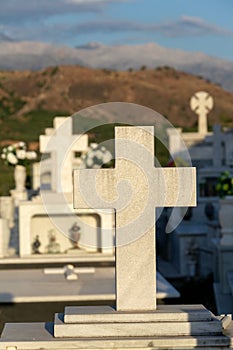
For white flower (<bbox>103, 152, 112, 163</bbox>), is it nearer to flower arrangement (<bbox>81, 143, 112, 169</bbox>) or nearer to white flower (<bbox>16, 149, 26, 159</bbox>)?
flower arrangement (<bbox>81, 143, 112, 169</bbox>)

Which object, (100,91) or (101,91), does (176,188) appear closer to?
(100,91)

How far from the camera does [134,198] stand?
7055mm

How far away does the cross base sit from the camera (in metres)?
6.58

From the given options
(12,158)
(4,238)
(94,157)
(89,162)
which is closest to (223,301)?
(4,238)

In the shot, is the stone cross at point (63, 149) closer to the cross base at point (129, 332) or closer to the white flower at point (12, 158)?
the white flower at point (12, 158)

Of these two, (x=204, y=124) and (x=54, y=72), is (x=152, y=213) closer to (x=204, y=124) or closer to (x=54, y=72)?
(x=204, y=124)

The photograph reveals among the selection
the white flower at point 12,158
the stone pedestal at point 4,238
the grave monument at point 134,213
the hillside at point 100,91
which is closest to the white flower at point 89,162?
the white flower at point 12,158

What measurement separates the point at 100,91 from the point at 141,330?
6401 cm

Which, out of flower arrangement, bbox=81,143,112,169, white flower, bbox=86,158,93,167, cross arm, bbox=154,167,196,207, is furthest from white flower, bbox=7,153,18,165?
cross arm, bbox=154,167,196,207

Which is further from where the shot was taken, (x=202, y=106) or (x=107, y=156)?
(x=202, y=106)

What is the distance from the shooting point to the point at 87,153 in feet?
55.1

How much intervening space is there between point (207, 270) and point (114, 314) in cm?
798

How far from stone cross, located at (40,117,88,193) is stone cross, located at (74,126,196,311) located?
8794 mm

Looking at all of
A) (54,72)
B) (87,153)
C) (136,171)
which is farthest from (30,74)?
(136,171)
